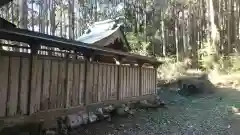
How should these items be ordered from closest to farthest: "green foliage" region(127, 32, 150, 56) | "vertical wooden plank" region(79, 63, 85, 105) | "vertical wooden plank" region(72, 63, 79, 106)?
"vertical wooden plank" region(72, 63, 79, 106), "vertical wooden plank" region(79, 63, 85, 105), "green foliage" region(127, 32, 150, 56)

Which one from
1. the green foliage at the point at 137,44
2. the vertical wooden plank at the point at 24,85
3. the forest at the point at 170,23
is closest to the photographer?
the vertical wooden plank at the point at 24,85

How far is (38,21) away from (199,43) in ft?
62.1

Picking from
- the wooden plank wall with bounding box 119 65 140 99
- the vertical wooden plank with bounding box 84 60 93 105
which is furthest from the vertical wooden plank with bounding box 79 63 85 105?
the wooden plank wall with bounding box 119 65 140 99

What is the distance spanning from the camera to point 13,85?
5465 mm

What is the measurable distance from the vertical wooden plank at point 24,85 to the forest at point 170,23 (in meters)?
15.1

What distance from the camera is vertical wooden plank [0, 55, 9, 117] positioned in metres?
5.20

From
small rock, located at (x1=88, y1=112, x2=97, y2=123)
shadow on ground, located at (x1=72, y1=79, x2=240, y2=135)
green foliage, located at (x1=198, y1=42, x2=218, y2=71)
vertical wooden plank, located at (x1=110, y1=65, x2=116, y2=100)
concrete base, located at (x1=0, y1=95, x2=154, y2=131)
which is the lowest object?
shadow on ground, located at (x1=72, y1=79, x2=240, y2=135)

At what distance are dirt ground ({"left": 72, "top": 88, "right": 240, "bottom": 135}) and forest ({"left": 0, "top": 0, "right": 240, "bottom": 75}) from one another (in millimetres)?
8655

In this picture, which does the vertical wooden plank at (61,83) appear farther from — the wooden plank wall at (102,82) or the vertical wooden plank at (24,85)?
the wooden plank wall at (102,82)

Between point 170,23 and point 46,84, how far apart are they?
997 inches

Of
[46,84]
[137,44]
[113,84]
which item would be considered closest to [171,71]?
[137,44]

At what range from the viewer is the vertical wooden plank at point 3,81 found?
5.20 m

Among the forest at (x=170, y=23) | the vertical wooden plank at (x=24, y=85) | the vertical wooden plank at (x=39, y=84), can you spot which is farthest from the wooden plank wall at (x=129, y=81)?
the forest at (x=170, y=23)

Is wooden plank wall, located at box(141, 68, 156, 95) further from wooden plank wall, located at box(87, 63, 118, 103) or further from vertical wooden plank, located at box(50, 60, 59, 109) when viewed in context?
vertical wooden plank, located at box(50, 60, 59, 109)
